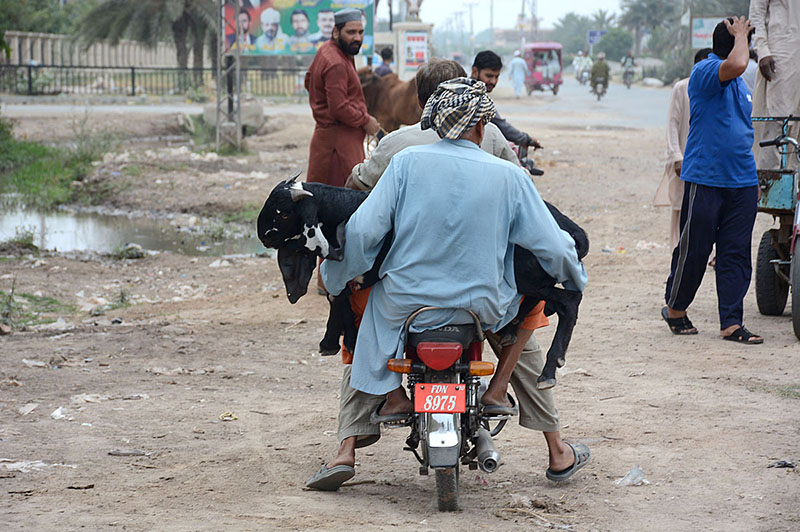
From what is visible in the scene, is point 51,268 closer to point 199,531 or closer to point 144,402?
point 144,402

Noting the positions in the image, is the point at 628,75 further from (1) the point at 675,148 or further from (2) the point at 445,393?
(2) the point at 445,393

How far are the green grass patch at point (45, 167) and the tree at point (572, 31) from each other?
358 feet

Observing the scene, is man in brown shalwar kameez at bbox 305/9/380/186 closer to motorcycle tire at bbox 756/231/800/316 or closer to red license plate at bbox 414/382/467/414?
motorcycle tire at bbox 756/231/800/316

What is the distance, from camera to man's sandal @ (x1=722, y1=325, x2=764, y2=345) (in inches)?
242

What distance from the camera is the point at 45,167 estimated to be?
16.3 metres

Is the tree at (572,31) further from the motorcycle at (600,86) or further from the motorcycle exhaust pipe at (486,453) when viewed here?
the motorcycle exhaust pipe at (486,453)

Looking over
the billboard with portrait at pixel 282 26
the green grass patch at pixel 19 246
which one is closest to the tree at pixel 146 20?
the billboard with portrait at pixel 282 26

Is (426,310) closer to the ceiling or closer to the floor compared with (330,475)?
closer to the ceiling

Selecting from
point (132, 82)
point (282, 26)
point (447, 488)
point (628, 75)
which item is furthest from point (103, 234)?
point (628, 75)

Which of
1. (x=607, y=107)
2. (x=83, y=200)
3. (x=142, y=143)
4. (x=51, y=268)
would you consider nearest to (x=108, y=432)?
(x=51, y=268)

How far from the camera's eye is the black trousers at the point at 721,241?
19.6ft

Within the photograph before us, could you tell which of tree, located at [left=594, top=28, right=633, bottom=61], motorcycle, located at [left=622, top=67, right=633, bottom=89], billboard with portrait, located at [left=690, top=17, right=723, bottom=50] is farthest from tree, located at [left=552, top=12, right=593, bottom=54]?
billboard with portrait, located at [left=690, top=17, right=723, bottom=50]

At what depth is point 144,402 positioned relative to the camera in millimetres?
5180

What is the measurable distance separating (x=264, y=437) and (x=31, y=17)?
140ft
